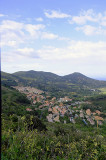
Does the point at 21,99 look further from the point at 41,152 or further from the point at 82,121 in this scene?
the point at 41,152

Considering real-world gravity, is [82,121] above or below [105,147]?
below

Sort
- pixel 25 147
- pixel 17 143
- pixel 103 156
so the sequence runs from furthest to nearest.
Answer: pixel 103 156 → pixel 17 143 → pixel 25 147

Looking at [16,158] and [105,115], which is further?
[105,115]

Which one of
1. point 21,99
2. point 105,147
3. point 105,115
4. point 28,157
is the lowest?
point 105,115

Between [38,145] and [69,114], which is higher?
[38,145]

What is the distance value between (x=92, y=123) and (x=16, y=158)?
29669mm

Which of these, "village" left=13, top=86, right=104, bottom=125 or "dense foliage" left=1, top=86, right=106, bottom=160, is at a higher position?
"dense foliage" left=1, top=86, right=106, bottom=160

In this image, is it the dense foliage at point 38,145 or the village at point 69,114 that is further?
the village at point 69,114

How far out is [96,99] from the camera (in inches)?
2360

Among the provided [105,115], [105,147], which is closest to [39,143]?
[105,147]

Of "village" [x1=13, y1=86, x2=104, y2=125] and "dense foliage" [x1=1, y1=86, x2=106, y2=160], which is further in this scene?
"village" [x1=13, y1=86, x2=104, y2=125]

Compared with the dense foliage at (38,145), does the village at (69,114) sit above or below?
below

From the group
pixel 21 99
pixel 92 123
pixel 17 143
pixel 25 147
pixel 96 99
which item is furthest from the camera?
pixel 96 99

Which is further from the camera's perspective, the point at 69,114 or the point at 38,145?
the point at 69,114
